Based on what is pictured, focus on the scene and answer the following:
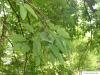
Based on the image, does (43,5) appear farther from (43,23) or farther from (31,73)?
(43,23)

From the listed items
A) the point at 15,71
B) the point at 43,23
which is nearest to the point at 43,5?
the point at 15,71

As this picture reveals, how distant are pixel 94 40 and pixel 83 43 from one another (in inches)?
10.4

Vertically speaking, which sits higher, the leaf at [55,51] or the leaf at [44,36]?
the leaf at [44,36]

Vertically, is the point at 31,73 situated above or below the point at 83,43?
below

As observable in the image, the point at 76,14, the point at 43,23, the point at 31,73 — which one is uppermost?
the point at 76,14

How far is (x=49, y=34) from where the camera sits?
1.07 metres

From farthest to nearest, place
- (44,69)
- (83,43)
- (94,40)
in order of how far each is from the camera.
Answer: (83,43) < (94,40) < (44,69)

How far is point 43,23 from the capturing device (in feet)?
3.80

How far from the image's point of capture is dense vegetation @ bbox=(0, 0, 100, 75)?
42.5 inches

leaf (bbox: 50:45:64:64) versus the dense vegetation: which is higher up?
the dense vegetation

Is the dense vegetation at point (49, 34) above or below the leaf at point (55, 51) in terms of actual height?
above

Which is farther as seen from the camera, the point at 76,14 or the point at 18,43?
the point at 76,14

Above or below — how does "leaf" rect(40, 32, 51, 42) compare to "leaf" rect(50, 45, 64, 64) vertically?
above

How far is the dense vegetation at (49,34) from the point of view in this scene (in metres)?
1.08
